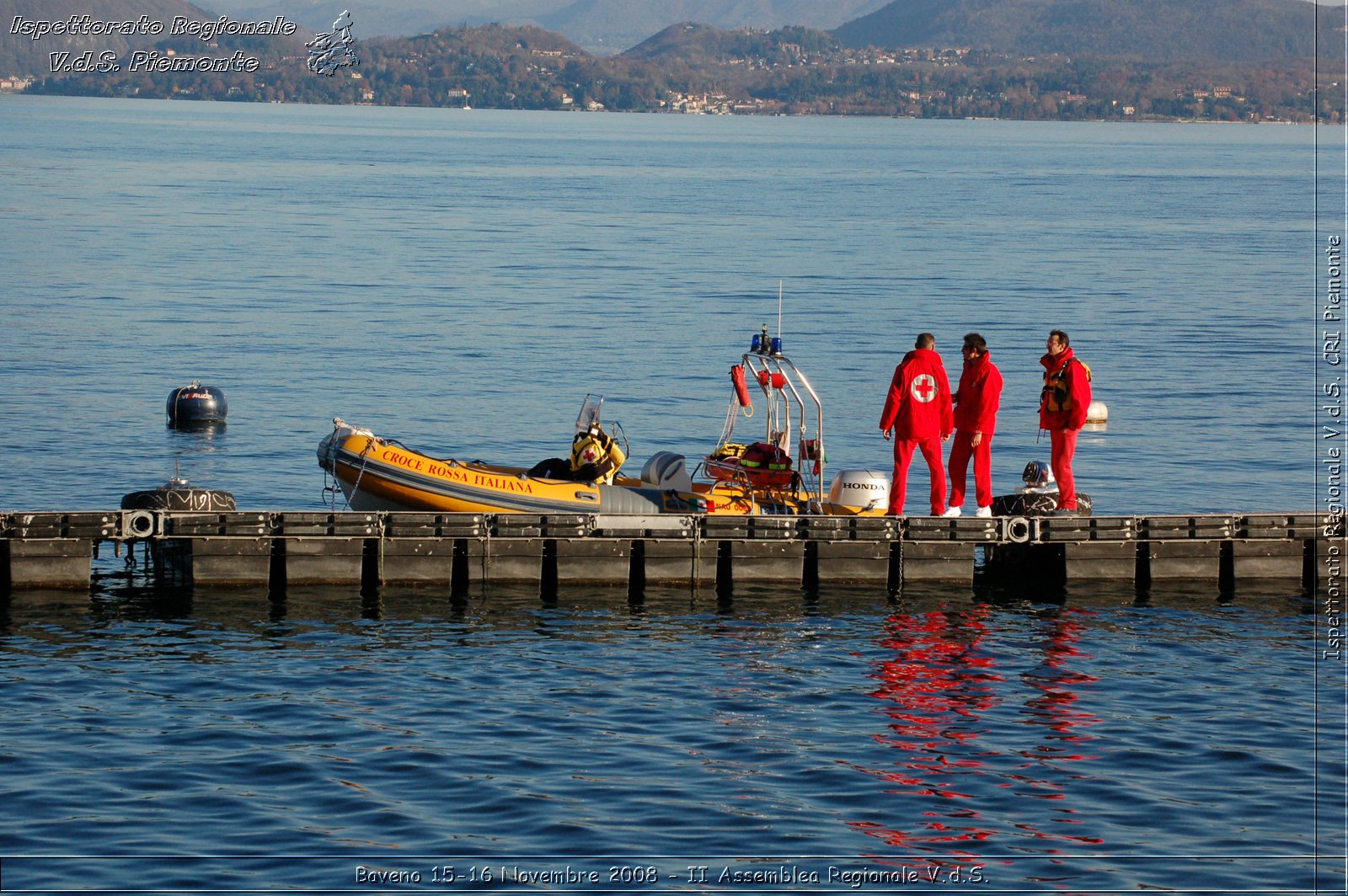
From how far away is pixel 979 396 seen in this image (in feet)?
54.1

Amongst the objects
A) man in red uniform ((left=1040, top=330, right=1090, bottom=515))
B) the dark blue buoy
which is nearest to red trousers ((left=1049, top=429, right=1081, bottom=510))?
man in red uniform ((left=1040, top=330, right=1090, bottom=515))

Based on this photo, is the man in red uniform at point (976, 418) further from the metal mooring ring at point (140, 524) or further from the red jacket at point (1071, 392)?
the metal mooring ring at point (140, 524)

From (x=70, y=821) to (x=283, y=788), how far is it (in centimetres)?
140

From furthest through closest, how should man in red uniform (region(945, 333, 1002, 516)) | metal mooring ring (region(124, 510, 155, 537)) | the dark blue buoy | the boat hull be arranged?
1. the dark blue buoy
2. the boat hull
3. man in red uniform (region(945, 333, 1002, 516))
4. metal mooring ring (region(124, 510, 155, 537))

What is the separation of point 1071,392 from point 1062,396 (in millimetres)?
118

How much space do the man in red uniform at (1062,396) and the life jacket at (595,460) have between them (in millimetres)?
4435

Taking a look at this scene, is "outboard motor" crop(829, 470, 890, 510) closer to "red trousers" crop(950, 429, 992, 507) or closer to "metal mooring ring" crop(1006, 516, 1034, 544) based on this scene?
"red trousers" crop(950, 429, 992, 507)

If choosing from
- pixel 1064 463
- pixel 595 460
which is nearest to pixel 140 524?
pixel 595 460

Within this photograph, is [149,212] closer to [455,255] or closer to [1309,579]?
[455,255]

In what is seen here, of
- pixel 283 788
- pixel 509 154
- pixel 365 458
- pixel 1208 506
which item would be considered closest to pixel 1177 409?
pixel 1208 506

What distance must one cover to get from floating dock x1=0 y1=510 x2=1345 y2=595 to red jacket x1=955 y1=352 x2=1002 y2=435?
104cm

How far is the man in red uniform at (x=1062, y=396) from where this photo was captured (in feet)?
54.2

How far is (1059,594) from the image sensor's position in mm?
17375

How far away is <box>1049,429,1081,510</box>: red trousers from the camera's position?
17109mm
